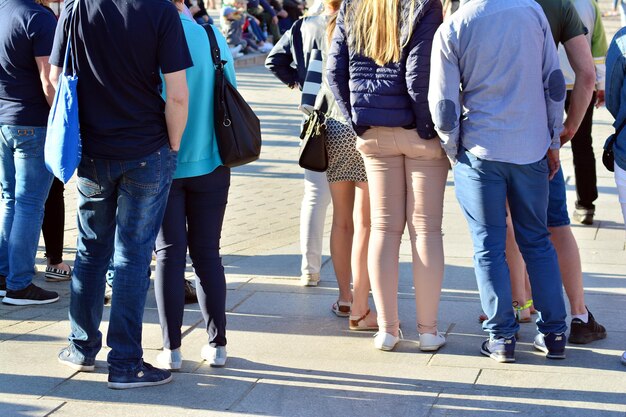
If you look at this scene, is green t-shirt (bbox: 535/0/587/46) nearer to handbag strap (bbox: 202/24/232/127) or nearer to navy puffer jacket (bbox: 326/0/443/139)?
navy puffer jacket (bbox: 326/0/443/139)

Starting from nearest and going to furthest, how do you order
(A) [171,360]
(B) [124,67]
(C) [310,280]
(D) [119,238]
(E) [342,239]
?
1. (B) [124,67]
2. (D) [119,238]
3. (A) [171,360]
4. (E) [342,239]
5. (C) [310,280]

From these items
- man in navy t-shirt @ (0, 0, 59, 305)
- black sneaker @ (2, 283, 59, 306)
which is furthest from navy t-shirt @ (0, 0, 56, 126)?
black sneaker @ (2, 283, 59, 306)

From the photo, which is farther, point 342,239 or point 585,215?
point 585,215

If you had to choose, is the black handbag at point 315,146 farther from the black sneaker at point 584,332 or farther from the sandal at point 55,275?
the sandal at point 55,275

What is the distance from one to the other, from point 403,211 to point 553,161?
751 mm

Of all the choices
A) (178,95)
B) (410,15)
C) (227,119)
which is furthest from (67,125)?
(410,15)

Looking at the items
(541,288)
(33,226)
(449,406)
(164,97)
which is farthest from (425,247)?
(33,226)

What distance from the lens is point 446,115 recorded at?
4.57 m

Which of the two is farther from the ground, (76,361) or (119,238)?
(119,238)

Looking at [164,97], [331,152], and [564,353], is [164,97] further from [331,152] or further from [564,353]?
[564,353]

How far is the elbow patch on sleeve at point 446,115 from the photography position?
15.0 ft

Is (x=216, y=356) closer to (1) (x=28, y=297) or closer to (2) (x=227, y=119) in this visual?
(2) (x=227, y=119)

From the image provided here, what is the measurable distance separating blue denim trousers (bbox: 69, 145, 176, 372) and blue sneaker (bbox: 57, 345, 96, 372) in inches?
1.2

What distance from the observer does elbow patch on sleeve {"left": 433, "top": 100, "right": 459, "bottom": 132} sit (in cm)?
456
